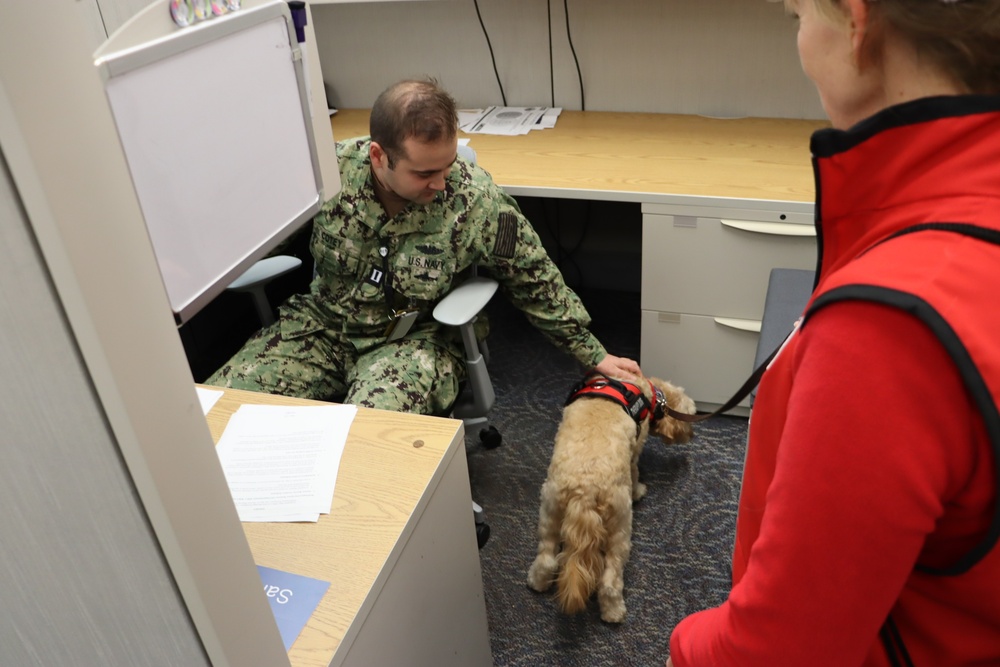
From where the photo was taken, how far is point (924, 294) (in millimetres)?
513

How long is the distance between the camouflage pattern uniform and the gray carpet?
0.42 m

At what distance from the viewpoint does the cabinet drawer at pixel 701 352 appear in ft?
7.00

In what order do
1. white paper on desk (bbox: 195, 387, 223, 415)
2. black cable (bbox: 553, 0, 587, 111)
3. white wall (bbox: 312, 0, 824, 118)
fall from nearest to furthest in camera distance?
1. white paper on desk (bbox: 195, 387, 223, 415)
2. white wall (bbox: 312, 0, 824, 118)
3. black cable (bbox: 553, 0, 587, 111)

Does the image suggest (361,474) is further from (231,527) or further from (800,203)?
(800,203)

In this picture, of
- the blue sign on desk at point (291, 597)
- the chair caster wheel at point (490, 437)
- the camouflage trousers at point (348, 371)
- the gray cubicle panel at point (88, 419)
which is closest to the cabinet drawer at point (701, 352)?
the chair caster wheel at point (490, 437)

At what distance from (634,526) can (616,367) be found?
420 millimetres

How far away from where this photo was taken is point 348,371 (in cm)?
187

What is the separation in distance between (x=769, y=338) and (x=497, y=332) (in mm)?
1315

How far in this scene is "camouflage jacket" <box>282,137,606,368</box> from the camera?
1764mm

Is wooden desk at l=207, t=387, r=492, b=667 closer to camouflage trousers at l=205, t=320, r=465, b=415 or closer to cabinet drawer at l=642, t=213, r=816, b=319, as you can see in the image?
camouflage trousers at l=205, t=320, r=465, b=415

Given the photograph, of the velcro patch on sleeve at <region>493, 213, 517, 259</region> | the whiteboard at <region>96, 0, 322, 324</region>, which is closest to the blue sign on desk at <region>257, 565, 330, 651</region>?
the whiteboard at <region>96, 0, 322, 324</region>

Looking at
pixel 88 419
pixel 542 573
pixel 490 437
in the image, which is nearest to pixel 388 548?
pixel 88 419

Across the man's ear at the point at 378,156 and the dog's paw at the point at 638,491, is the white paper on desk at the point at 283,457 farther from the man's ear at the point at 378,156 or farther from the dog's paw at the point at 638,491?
the dog's paw at the point at 638,491

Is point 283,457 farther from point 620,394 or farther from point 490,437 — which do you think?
point 490,437
